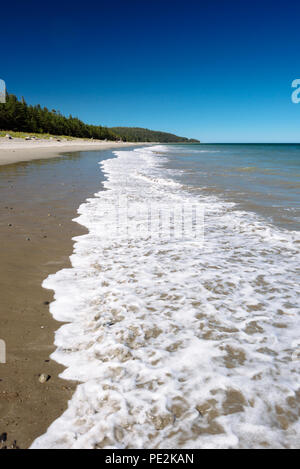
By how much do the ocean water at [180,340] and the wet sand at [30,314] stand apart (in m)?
0.15

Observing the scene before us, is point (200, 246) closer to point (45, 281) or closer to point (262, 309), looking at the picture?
Result: point (262, 309)

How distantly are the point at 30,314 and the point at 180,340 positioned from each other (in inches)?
78.0

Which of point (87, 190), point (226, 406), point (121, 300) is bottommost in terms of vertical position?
point (226, 406)

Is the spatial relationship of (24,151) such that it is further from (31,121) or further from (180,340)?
(31,121)

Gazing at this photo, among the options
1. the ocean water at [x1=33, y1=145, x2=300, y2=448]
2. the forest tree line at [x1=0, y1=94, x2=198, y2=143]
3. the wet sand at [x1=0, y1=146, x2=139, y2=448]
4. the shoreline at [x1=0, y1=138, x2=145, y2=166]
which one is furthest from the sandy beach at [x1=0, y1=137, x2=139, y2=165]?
the forest tree line at [x1=0, y1=94, x2=198, y2=143]

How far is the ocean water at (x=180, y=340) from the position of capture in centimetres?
219

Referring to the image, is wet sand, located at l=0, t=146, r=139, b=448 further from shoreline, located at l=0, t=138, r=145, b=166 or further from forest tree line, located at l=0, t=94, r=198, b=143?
forest tree line, located at l=0, t=94, r=198, b=143

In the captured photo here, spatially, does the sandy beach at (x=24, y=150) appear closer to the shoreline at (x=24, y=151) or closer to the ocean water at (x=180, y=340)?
the shoreline at (x=24, y=151)

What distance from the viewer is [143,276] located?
15.1ft

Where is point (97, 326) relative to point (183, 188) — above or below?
below

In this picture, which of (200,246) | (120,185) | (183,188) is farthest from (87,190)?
(200,246)

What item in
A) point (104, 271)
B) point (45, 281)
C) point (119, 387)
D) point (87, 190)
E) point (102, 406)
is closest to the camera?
point (102, 406)

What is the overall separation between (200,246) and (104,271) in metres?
2.34

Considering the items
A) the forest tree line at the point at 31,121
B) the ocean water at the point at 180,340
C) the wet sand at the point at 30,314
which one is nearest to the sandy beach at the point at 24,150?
the wet sand at the point at 30,314
